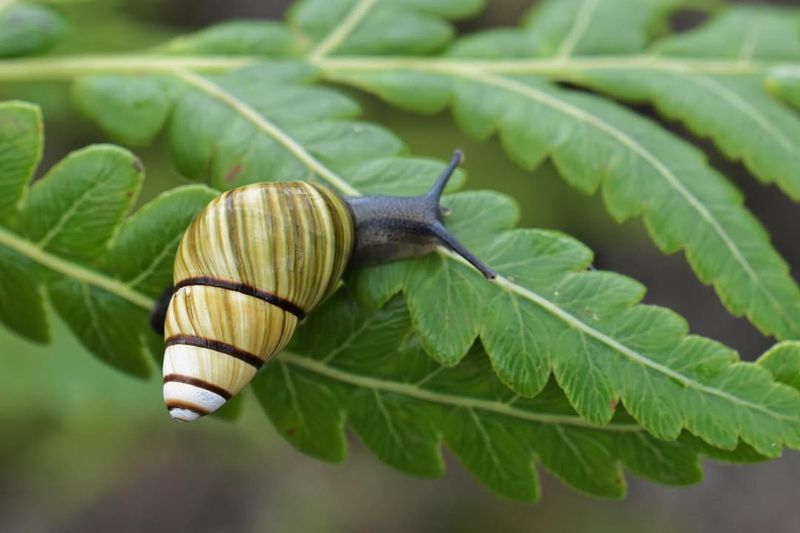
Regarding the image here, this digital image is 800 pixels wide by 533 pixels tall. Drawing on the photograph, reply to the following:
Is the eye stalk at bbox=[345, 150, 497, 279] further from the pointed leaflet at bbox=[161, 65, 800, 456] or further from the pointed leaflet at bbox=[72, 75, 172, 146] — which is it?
the pointed leaflet at bbox=[72, 75, 172, 146]

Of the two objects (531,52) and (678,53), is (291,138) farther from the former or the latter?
(678,53)

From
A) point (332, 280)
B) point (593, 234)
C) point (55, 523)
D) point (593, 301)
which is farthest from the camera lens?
point (55, 523)

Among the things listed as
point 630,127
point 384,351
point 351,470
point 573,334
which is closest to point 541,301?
point 573,334

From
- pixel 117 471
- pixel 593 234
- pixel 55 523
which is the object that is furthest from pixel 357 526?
pixel 593 234

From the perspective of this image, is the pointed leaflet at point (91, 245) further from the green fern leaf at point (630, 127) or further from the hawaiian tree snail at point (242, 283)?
the green fern leaf at point (630, 127)

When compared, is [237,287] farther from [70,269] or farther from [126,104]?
[126,104]

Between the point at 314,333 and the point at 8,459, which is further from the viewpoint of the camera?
the point at 8,459
